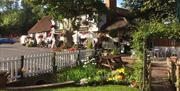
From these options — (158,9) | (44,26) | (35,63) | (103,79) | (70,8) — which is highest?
(70,8)

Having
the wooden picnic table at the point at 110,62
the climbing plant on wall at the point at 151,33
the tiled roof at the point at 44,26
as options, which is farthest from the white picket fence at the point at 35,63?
the tiled roof at the point at 44,26

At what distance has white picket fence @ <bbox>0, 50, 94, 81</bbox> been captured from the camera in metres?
16.7

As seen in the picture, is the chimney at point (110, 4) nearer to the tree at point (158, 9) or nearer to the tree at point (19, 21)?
the tree at point (158, 9)

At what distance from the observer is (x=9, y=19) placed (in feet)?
308

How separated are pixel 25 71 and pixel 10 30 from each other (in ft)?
256

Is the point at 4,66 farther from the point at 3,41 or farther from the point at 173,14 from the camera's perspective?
the point at 3,41

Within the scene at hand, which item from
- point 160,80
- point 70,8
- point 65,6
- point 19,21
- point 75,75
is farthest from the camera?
point 19,21

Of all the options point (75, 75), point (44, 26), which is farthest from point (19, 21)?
point (75, 75)

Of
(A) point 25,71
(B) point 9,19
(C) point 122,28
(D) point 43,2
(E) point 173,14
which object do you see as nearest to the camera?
(A) point 25,71

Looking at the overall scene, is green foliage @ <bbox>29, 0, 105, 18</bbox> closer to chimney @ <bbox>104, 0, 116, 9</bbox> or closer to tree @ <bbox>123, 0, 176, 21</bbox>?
chimney @ <bbox>104, 0, 116, 9</bbox>

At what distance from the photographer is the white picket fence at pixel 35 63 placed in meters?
16.7

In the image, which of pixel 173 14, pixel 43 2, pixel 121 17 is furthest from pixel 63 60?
pixel 121 17

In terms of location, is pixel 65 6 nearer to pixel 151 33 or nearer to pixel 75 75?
pixel 75 75

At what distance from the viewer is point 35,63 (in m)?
18.5
